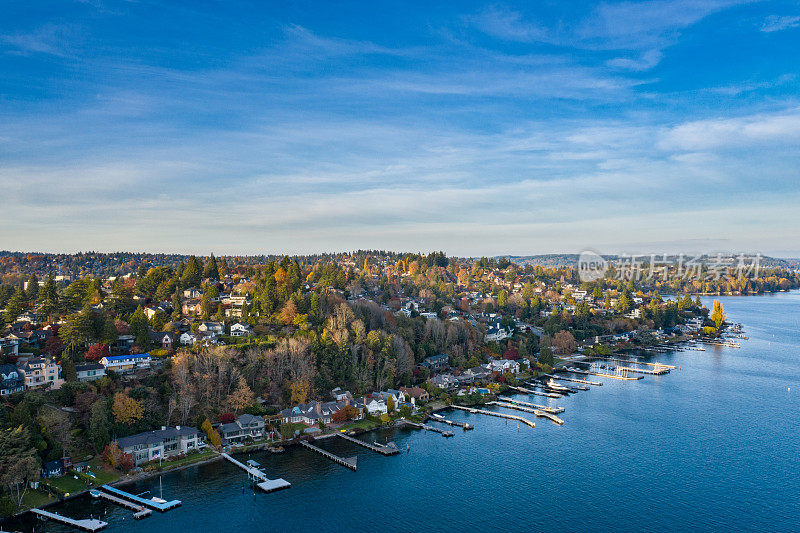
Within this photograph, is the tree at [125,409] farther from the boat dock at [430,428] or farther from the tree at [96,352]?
the boat dock at [430,428]

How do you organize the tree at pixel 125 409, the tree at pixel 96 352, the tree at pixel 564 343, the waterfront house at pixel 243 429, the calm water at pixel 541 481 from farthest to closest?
the tree at pixel 564 343 < the tree at pixel 96 352 < the waterfront house at pixel 243 429 < the tree at pixel 125 409 < the calm water at pixel 541 481

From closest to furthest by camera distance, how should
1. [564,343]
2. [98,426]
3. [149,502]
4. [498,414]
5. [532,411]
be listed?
[149,502], [98,426], [498,414], [532,411], [564,343]

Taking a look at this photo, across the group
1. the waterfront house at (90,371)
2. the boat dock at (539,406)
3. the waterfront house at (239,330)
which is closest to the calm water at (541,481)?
the boat dock at (539,406)

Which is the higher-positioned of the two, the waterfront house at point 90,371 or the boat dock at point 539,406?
the waterfront house at point 90,371

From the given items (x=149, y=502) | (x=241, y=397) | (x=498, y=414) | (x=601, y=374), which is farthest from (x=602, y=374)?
(x=149, y=502)

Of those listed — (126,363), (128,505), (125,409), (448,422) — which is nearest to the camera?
(128,505)

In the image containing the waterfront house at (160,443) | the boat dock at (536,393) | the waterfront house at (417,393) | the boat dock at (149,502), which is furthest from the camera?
the boat dock at (536,393)

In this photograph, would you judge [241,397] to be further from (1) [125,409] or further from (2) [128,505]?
(2) [128,505]
